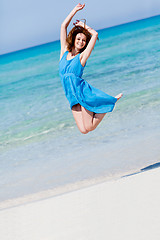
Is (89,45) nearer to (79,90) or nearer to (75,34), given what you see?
(75,34)

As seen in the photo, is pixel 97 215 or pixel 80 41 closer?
pixel 97 215

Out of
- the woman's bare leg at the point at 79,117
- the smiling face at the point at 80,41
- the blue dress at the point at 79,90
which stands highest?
the smiling face at the point at 80,41

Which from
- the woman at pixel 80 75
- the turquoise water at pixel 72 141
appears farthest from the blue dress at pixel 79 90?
the turquoise water at pixel 72 141

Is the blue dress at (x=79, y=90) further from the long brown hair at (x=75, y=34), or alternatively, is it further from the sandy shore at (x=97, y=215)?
the sandy shore at (x=97, y=215)

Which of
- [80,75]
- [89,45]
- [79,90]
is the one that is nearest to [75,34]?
[89,45]

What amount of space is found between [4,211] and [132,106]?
18.5 feet

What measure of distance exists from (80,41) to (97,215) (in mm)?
1697

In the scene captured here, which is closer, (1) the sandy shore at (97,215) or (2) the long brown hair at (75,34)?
(1) the sandy shore at (97,215)

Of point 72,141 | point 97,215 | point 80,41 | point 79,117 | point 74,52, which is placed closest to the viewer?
point 97,215

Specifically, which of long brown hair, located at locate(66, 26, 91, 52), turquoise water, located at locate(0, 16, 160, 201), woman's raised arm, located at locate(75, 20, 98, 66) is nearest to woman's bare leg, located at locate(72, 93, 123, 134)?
woman's raised arm, located at locate(75, 20, 98, 66)

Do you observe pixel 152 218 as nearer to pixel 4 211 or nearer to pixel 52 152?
pixel 4 211

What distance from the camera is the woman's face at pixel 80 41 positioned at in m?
3.78

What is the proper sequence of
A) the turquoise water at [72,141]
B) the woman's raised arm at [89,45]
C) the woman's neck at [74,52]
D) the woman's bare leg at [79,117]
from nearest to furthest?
the woman's raised arm at [89,45] < the woman's neck at [74,52] < the woman's bare leg at [79,117] < the turquoise water at [72,141]

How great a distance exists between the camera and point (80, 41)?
3.79 m
